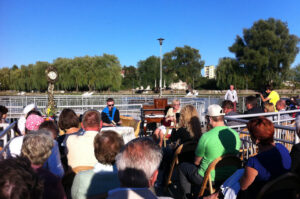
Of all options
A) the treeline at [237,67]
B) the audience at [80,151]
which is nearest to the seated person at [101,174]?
the audience at [80,151]

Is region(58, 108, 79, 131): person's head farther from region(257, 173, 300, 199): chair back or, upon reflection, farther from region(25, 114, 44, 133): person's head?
region(257, 173, 300, 199): chair back

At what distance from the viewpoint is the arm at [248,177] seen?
2.31m

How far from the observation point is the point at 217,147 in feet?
9.77

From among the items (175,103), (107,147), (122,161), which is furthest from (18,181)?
(175,103)

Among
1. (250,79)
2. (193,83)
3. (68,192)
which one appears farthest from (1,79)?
(68,192)

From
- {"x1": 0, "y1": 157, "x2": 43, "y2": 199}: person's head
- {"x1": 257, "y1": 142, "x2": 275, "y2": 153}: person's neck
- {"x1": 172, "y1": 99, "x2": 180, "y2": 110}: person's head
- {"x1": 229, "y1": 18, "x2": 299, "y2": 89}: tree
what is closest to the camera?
{"x1": 0, "y1": 157, "x2": 43, "y2": 199}: person's head

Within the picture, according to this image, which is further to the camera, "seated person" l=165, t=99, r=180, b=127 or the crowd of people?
"seated person" l=165, t=99, r=180, b=127

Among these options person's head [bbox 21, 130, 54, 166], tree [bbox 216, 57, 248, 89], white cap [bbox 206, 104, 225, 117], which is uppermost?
tree [bbox 216, 57, 248, 89]

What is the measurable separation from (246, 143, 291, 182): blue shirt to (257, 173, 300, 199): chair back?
130 centimetres

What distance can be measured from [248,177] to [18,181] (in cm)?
199

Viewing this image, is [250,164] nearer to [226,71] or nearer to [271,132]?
[271,132]

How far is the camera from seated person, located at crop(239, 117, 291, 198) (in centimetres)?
230

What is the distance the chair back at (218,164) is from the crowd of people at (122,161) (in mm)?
93

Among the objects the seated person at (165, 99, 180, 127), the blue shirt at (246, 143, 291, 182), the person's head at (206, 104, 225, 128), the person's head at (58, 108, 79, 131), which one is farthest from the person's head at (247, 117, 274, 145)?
the seated person at (165, 99, 180, 127)
